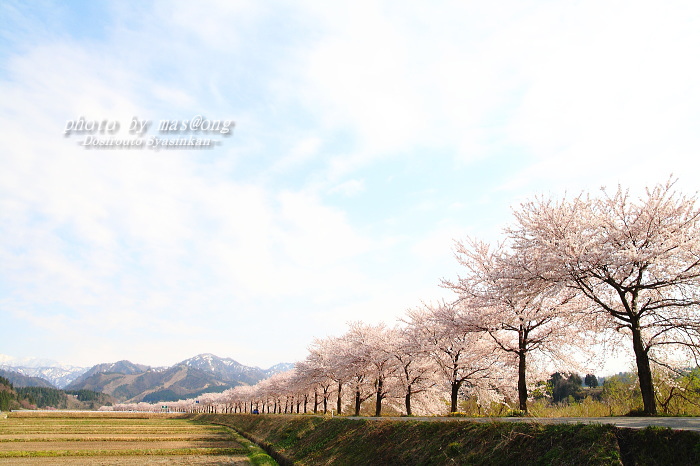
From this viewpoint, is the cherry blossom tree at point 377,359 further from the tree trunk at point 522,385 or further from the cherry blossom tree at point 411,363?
the tree trunk at point 522,385

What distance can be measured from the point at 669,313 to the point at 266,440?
3214 centimetres

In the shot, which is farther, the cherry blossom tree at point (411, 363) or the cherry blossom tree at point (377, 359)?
the cherry blossom tree at point (377, 359)

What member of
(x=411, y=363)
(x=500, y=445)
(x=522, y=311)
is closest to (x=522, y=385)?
(x=522, y=311)

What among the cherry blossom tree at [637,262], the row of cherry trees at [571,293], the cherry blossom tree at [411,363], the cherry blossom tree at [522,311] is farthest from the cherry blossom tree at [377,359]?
the cherry blossom tree at [637,262]

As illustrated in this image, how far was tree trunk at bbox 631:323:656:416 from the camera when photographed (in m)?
15.5

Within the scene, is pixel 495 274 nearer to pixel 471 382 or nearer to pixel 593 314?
pixel 593 314

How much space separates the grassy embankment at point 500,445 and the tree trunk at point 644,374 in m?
7.92

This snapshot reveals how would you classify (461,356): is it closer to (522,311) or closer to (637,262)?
(522,311)

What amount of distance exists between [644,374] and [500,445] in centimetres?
966

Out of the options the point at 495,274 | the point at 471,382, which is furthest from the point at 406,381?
the point at 495,274

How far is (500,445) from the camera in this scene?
1075 centimetres

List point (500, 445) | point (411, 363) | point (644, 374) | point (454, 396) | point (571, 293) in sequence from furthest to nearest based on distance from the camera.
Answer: point (411, 363) → point (454, 396) → point (571, 293) → point (644, 374) → point (500, 445)

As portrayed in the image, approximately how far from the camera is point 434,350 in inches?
1191

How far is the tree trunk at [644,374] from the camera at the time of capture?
15.5 meters
